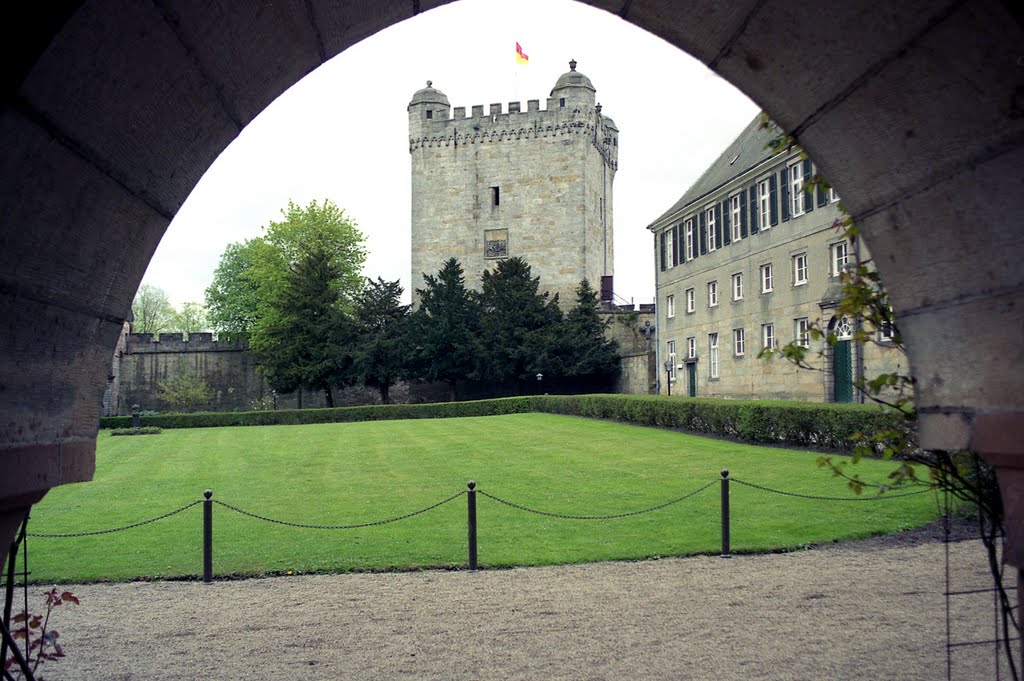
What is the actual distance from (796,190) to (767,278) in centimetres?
377

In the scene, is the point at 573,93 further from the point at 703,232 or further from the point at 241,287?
the point at 241,287

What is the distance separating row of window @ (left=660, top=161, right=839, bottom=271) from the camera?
30297 mm

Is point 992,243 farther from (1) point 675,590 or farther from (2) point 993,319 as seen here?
(1) point 675,590

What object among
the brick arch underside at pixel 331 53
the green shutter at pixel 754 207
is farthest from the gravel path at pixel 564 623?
the green shutter at pixel 754 207

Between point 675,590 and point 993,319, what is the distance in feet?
23.0

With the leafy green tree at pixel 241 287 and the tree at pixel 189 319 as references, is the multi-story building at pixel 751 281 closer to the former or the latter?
the leafy green tree at pixel 241 287

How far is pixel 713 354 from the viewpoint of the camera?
1490 inches

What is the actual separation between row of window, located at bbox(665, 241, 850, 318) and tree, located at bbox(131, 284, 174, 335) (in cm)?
6000

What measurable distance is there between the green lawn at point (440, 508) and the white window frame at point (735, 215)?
11784 millimetres

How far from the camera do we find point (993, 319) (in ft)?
9.97

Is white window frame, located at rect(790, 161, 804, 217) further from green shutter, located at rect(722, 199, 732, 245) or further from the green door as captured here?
green shutter, located at rect(722, 199, 732, 245)

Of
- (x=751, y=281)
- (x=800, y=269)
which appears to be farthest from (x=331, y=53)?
(x=751, y=281)

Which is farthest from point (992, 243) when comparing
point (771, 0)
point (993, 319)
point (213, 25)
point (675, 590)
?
point (675, 590)

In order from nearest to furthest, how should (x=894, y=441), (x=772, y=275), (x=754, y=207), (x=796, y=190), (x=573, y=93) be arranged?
(x=894, y=441)
(x=796, y=190)
(x=772, y=275)
(x=754, y=207)
(x=573, y=93)
